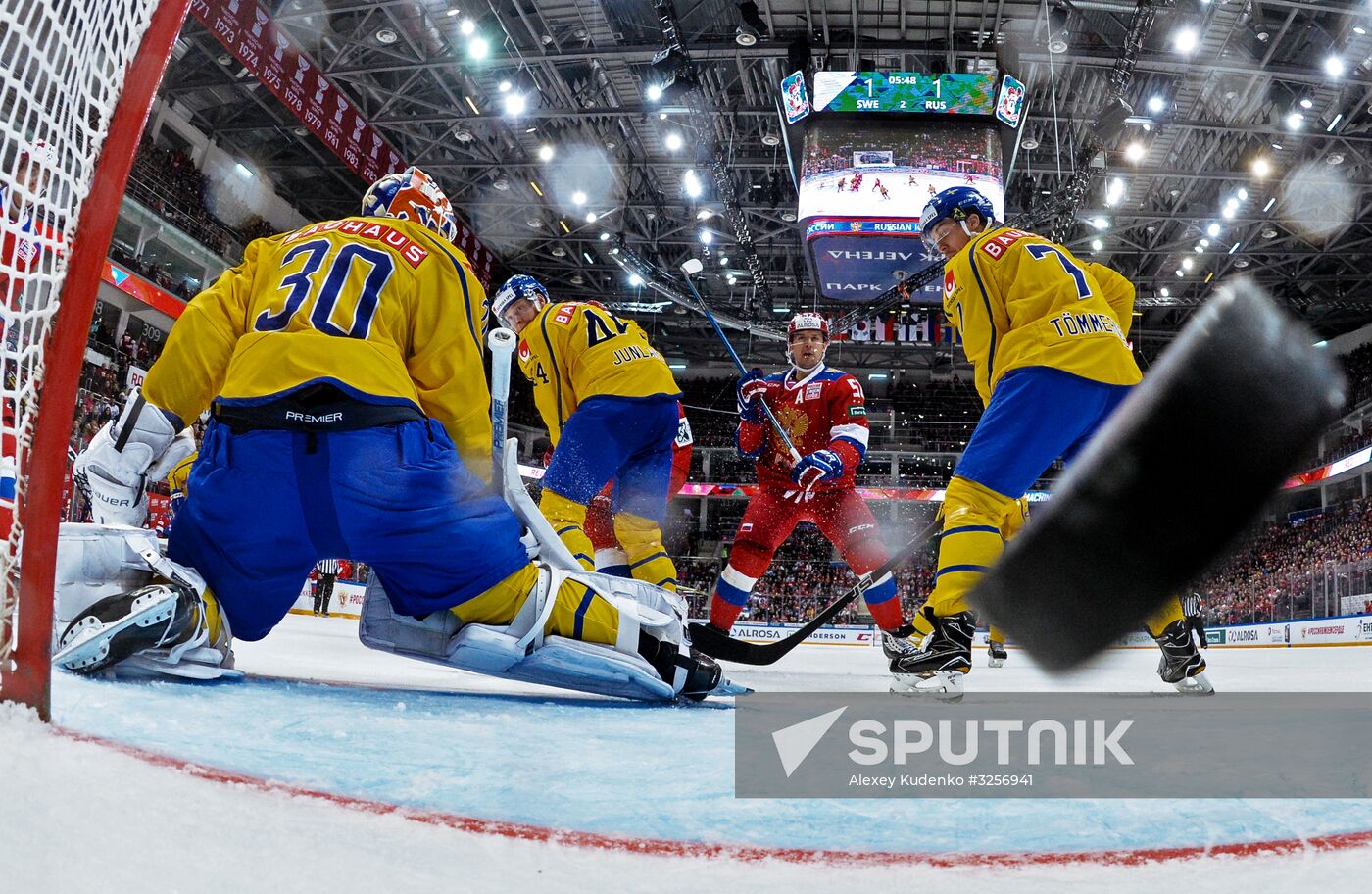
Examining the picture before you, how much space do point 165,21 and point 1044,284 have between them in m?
2.16

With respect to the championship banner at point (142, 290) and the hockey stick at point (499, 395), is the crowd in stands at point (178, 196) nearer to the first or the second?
the championship banner at point (142, 290)

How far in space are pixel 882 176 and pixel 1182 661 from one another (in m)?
9.83

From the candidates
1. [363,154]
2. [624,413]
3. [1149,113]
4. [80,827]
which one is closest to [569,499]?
[624,413]

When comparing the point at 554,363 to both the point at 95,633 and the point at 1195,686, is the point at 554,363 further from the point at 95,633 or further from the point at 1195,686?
the point at 1195,686

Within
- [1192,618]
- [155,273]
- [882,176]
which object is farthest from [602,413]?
[155,273]

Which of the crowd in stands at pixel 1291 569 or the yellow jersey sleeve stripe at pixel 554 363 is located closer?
→ the yellow jersey sleeve stripe at pixel 554 363

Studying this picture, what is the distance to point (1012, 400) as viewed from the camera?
2367 mm

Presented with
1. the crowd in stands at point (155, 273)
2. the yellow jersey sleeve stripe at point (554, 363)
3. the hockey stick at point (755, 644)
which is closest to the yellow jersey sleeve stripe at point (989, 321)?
the hockey stick at point (755, 644)

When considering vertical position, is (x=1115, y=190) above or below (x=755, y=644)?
above

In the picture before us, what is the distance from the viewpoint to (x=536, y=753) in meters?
1.20

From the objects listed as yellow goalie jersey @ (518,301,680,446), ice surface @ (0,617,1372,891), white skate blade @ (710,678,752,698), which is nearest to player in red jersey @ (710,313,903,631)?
yellow goalie jersey @ (518,301,680,446)

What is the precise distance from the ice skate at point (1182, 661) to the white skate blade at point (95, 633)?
8.62 ft

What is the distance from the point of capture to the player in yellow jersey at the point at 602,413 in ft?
11.7

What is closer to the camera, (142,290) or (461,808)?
(461,808)
